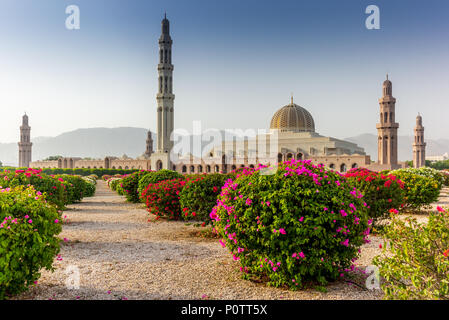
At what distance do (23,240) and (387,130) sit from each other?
2339 inches

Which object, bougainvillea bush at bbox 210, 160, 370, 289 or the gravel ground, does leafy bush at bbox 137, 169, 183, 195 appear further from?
bougainvillea bush at bbox 210, 160, 370, 289

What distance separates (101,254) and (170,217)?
177 inches

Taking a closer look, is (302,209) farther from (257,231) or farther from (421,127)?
(421,127)

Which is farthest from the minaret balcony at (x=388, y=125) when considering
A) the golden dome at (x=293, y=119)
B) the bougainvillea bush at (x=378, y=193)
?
the bougainvillea bush at (x=378, y=193)

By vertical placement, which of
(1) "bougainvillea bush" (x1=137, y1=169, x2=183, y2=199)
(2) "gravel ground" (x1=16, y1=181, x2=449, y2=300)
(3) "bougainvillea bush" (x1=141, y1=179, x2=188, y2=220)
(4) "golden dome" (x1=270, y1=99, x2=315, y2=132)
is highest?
(4) "golden dome" (x1=270, y1=99, x2=315, y2=132)

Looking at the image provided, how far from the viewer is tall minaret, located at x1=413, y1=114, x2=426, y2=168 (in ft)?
246

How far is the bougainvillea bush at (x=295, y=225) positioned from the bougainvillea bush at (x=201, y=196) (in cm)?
388

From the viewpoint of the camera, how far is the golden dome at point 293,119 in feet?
238

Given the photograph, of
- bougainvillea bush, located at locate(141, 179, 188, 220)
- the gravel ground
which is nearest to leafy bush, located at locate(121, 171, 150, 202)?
bougainvillea bush, located at locate(141, 179, 188, 220)

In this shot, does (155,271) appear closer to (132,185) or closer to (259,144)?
(132,185)

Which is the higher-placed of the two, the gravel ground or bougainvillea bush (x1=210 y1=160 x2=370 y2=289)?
bougainvillea bush (x1=210 y1=160 x2=370 y2=289)

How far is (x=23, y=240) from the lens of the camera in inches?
159

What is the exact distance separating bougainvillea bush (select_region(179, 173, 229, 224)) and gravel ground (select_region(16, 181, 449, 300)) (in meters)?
0.57

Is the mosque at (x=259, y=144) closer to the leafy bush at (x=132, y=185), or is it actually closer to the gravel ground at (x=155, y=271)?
the leafy bush at (x=132, y=185)
